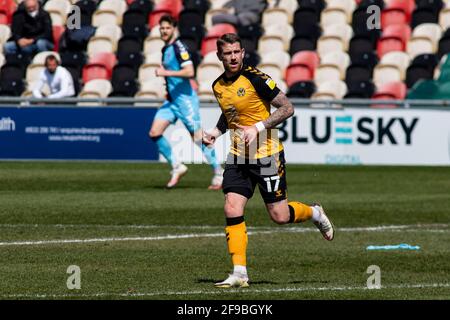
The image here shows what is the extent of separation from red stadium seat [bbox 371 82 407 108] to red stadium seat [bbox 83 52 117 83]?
6375mm

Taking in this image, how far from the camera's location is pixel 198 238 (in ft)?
45.1

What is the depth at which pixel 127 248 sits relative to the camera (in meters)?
12.8

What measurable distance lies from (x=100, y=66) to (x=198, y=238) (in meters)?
16.0

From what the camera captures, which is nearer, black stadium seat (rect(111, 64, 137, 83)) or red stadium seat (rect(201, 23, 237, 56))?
black stadium seat (rect(111, 64, 137, 83))

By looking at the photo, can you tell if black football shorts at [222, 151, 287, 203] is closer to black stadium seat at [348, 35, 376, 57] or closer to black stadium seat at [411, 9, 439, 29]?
black stadium seat at [348, 35, 376, 57]

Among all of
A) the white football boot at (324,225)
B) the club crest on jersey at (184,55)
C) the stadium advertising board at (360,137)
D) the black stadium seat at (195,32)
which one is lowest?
the stadium advertising board at (360,137)

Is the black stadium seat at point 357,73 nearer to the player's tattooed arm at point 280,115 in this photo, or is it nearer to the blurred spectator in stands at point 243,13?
the blurred spectator in stands at point 243,13

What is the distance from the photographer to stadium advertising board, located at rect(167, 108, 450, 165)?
24.0 m

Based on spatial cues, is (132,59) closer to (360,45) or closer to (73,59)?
(73,59)

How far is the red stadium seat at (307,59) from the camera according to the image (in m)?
28.0

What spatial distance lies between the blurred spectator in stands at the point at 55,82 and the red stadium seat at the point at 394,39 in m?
6.90

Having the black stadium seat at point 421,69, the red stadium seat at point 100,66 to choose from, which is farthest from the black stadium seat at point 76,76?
the black stadium seat at point 421,69

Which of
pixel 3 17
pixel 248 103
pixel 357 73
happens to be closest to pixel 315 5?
pixel 357 73

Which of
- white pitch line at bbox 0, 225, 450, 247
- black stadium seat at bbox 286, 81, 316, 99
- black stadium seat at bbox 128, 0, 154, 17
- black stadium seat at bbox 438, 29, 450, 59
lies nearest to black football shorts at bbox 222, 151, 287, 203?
white pitch line at bbox 0, 225, 450, 247
